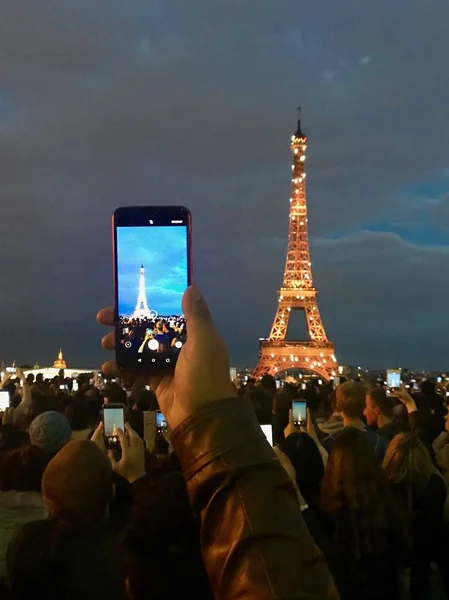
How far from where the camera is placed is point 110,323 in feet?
8.82

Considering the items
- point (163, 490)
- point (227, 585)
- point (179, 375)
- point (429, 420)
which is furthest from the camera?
point (429, 420)

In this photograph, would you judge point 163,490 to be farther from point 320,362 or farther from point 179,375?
point 320,362

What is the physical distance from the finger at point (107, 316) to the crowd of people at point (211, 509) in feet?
0.27

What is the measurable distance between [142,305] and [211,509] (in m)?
1.14

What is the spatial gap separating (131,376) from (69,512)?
976mm

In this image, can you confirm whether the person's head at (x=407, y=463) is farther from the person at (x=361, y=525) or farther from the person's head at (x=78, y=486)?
the person's head at (x=78, y=486)

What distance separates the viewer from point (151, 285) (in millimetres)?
2773

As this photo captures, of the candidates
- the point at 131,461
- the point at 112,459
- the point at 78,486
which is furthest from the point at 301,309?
the point at 78,486

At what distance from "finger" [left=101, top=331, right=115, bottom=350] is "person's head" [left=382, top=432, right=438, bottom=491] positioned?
2921mm

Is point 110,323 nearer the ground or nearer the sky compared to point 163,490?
nearer the sky

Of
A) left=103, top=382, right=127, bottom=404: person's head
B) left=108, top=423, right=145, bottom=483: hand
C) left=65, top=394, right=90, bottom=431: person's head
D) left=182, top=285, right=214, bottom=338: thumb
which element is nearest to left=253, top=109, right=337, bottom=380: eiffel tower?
left=103, top=382, right=127, bottom=404: person's head

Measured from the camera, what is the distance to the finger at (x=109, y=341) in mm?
2678

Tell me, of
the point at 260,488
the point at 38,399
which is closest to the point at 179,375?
the point at 260,488

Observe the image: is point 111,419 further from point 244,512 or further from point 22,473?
point 244,512
